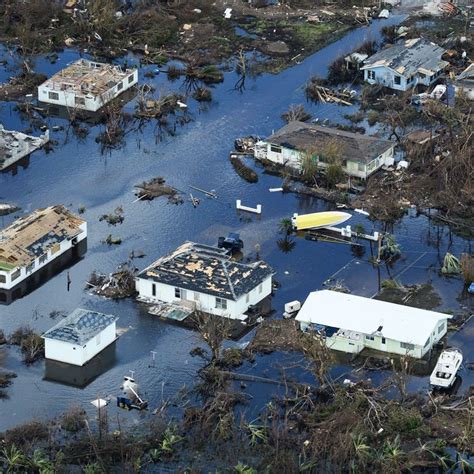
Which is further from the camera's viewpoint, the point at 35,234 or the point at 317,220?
the point at 317,220

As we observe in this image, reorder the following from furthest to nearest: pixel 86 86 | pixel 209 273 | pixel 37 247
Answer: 1. pixel 86 86
2. pixel 37 247
3. pixel 209 273

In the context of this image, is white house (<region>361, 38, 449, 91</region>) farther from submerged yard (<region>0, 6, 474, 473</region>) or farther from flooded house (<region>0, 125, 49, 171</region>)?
flooded house (<region>0, 125, 49, 171</region>)

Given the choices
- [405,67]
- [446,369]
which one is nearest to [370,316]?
[446,369]

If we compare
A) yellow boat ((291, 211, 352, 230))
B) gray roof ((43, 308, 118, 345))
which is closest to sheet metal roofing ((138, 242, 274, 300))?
gray roof ((43, 308, 118, 345))

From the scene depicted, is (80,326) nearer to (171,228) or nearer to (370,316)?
(370,316)

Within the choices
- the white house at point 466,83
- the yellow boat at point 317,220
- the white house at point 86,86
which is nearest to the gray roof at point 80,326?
the yellow boat at point 317,220

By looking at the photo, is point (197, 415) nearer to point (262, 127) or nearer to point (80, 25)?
point (262, 127)
